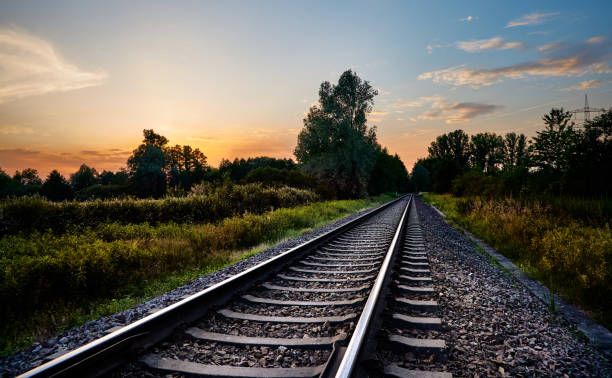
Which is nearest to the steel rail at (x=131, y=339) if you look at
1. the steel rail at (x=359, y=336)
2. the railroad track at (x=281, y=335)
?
the railroad track at (x=281, y=335)

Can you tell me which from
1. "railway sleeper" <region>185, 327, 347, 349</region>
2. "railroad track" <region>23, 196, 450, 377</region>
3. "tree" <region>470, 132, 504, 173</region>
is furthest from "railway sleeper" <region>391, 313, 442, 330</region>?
"tree" <region>470, 132, 504, 173</region>

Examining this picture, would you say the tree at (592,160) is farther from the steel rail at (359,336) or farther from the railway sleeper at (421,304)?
the steel rail at (359,336)

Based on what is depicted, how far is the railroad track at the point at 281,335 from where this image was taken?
2.07m

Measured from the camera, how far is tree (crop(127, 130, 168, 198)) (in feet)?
197

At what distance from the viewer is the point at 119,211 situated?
32.2ft

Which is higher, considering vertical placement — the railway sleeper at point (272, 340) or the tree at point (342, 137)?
the tree at point (342, 137)

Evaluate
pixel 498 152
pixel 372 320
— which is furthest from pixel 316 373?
pixel 498 152

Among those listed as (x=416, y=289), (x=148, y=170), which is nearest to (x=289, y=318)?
(x=416, y=289)

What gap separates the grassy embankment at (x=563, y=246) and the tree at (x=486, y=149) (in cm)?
10901

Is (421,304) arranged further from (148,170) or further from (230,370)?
(148,170)

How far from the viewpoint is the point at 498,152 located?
105 m

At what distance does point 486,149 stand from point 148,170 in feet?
351

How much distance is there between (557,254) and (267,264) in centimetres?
482

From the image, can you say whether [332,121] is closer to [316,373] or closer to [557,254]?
[557,254]
